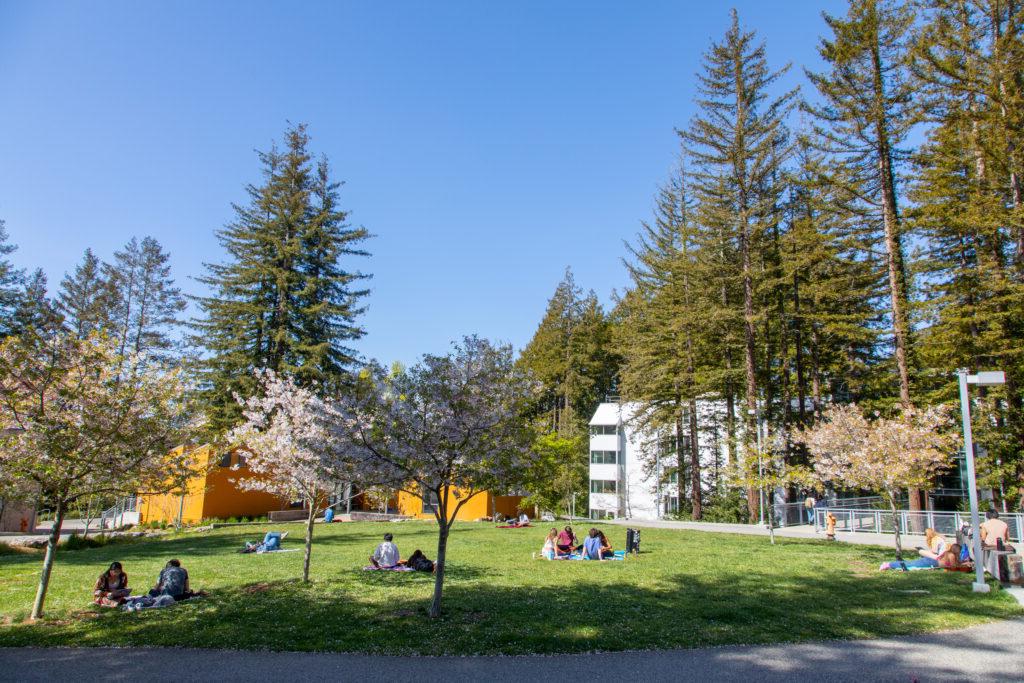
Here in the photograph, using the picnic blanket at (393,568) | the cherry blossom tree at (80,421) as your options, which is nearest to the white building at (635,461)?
the picnic blanket at (393,568)

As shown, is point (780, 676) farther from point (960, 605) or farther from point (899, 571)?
point (899, 571)

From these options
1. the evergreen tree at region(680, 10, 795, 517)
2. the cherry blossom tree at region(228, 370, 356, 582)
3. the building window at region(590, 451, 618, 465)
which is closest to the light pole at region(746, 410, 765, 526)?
the evergreen tree at region(680, 10, 795, 517)

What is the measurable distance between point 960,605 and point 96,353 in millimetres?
15981

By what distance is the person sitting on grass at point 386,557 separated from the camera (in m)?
14.3

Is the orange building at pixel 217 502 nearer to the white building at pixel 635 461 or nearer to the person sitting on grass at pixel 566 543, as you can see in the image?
the person sitting on grass at pixel 566 543

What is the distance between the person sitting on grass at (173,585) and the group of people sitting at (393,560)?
444cm

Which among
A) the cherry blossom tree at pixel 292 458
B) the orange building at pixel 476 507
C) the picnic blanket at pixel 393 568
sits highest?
the cherry blossom tree at pixel 292 458

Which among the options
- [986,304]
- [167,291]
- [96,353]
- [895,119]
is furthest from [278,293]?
[986,304]

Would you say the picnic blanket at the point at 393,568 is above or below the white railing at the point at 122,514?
above

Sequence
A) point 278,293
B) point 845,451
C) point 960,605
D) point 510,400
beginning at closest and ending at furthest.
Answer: point 510,400 < point 960,605 < point 845,451 < point 278,293

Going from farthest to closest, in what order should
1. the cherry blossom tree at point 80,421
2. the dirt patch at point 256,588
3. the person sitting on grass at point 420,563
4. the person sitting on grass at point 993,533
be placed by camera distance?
1. the person sitting on grass at point 420,563
2. the person sitting on grass at point 993,533
3. the dirt patch at point 256,588
4. the cherry blossom tree at point 80,421

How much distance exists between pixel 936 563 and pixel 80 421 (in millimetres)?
19406

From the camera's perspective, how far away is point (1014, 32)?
21.0 m

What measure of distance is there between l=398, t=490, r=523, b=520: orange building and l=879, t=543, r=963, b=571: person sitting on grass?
68.0 feet
